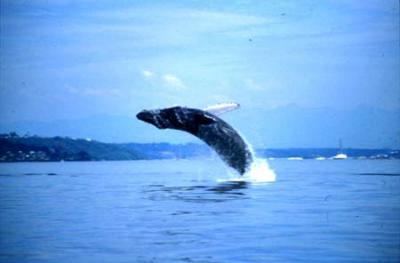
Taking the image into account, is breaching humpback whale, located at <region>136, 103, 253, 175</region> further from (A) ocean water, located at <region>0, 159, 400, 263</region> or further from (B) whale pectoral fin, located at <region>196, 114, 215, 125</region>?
(A) ocean water, located at <region>0, 159, 400, 263</region>

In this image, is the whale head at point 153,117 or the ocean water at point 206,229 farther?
the whale head at point 153,117

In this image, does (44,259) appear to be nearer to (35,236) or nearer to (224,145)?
(35,236)

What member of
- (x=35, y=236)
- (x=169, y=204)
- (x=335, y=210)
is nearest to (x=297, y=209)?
(x=335, y=210)

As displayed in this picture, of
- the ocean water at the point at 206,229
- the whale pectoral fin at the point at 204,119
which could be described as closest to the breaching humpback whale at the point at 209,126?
the whale pectoral fin at the point at 204,119

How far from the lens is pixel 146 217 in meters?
21.2

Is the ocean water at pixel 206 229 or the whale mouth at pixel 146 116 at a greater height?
the whale mouth at pixel 146 116

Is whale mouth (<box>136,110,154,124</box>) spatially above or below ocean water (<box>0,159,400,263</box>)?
above

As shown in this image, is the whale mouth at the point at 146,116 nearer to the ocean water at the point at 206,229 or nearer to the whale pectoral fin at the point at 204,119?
the whale pectoral fin at the point at 204,119

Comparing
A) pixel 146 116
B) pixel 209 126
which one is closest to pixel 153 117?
pixel 146 116

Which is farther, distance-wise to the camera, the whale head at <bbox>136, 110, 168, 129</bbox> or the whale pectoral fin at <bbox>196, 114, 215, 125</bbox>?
the whale pectoral fin at <bbox>196, 114, 215, 125</bbox>

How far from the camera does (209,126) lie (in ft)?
99.5

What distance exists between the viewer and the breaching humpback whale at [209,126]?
29422 millimetres

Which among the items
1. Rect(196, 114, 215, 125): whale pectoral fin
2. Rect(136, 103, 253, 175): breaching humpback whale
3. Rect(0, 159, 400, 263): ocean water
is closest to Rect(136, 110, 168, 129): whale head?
Rect(136, 103, 253, 175): breaching humpback whale

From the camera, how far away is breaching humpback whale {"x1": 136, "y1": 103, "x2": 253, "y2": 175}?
29.4m
